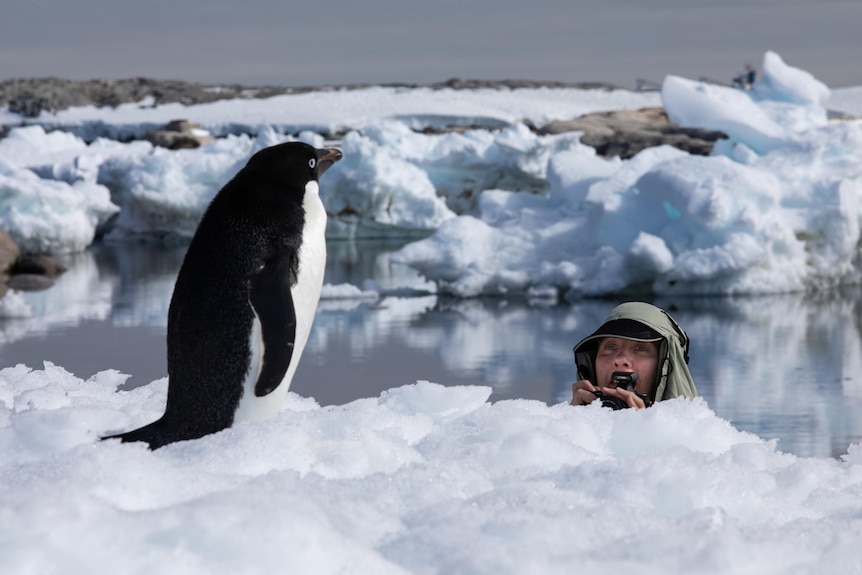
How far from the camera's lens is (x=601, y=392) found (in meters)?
2.61

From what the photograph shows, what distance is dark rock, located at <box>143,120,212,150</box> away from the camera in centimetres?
2674

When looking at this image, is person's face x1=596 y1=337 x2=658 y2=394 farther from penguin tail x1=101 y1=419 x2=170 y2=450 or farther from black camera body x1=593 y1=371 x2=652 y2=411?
penguin tail x1=101 y1=419 x2=170 y2=450

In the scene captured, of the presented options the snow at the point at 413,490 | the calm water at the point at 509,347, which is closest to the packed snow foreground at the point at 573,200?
the calm water at the point at 509,347

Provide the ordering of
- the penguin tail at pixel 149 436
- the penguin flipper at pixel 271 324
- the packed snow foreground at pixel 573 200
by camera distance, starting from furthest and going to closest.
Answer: the packed snow foreground at pixel 573 200
the penguin flipper at pixel 271 324
the penguin tail at pixel 149 436

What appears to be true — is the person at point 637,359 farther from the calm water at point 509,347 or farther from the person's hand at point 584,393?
the calm water at point 509,347

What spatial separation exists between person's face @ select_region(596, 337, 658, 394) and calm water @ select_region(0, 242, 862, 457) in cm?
205

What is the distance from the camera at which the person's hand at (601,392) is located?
Answer: 2.54 meters

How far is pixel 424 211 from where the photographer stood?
16547 mm

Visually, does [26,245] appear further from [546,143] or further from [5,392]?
[5,392]

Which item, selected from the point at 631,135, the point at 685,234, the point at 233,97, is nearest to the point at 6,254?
the point at 685,234

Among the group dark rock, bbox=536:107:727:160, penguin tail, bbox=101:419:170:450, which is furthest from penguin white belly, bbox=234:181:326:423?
dark rock, bbox=536:107:727:160

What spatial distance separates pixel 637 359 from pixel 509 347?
4.99 metres

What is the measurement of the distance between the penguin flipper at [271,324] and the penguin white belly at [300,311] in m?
0.02

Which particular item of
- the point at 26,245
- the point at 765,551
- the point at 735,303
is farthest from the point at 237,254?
the point at 26,245
